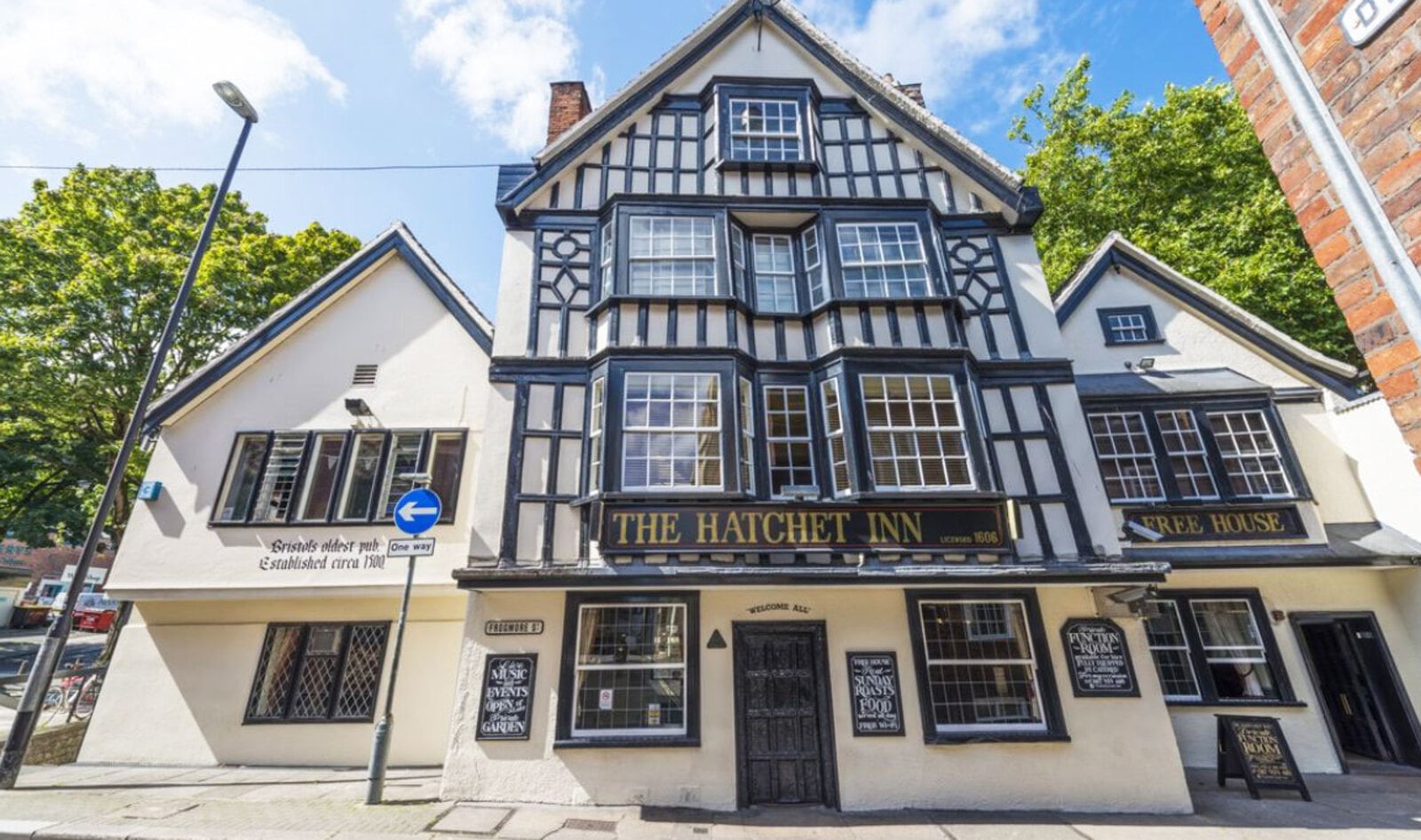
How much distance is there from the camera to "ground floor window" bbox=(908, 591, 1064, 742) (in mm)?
7715

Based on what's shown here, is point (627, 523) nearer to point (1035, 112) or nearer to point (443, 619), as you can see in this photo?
point (443, 619)

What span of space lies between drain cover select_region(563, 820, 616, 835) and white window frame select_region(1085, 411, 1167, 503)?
10.2 metres

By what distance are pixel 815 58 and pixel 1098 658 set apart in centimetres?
1205

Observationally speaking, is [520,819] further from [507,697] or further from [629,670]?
[629,670]

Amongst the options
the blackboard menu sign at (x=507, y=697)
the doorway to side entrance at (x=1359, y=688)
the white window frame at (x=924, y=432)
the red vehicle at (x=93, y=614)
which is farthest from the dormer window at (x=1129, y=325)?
the red vehicle at (x=93, y=614)

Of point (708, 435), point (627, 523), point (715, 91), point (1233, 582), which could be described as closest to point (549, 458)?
point (627, 523)

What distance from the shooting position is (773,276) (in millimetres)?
10109

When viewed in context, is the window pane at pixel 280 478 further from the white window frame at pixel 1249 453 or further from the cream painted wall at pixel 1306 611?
the white window frame at pixel 1249 453

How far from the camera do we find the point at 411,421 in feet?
33.6

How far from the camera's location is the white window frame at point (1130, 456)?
35.7ft

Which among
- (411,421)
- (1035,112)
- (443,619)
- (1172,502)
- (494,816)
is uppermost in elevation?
(1035,112)

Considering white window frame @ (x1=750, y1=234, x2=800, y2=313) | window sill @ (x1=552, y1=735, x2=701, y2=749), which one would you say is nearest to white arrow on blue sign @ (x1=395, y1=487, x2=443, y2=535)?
window sill @ (x1=552, y1=735, x2=701, y2=749)

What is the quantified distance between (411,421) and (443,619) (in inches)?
141

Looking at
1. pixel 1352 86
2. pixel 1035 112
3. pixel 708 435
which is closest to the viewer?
pixel 1352 86
